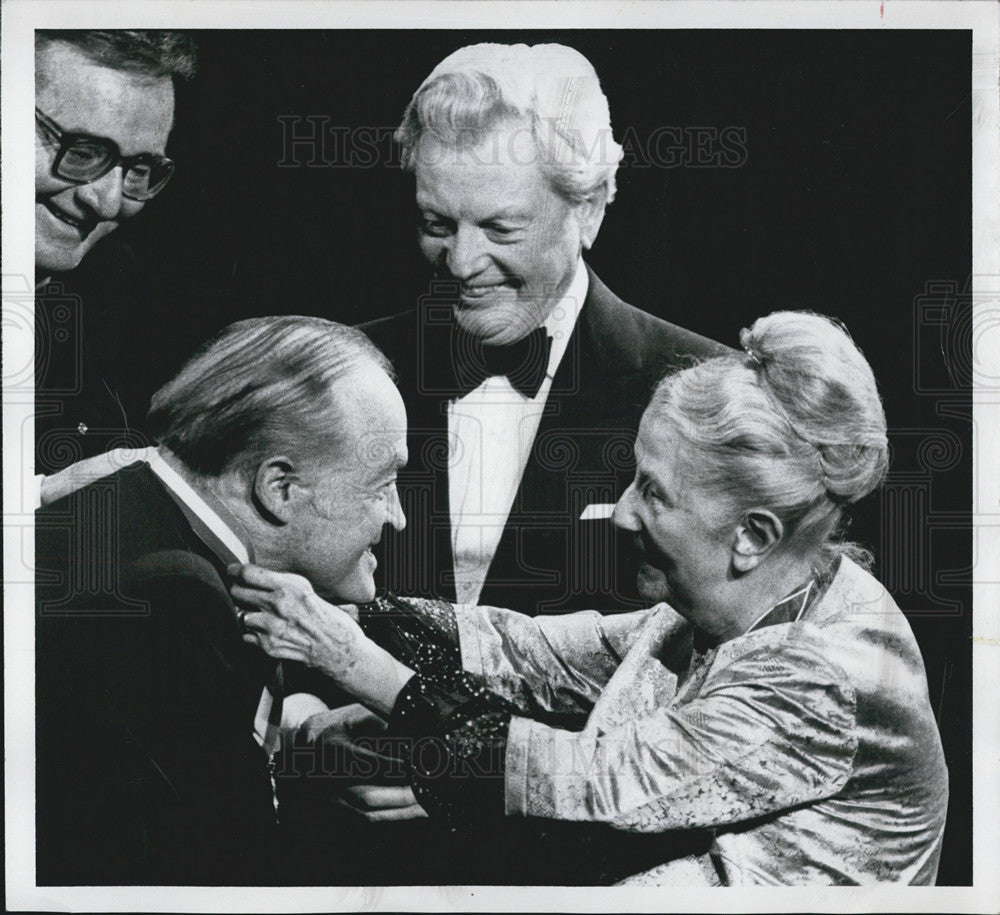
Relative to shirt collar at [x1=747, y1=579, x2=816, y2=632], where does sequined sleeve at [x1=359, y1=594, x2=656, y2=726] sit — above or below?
below

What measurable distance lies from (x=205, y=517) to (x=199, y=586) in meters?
0.15

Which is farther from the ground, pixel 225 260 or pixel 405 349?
pixel 225 260

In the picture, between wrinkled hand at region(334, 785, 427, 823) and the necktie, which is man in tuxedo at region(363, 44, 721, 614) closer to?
the necktie

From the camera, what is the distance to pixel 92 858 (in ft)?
6.89

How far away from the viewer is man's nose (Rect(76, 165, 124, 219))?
2.08 meters

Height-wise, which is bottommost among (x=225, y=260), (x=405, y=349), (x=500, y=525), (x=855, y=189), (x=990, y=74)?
(x=500, y=525)

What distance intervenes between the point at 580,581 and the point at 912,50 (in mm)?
1434

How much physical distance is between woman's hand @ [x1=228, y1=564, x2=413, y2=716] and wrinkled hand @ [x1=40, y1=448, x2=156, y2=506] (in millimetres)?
346

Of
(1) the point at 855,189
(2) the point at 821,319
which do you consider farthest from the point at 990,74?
(2) the point at 821,319

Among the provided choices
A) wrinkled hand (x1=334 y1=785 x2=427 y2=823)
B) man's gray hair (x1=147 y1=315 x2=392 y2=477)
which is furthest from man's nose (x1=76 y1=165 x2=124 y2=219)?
wrinkled hand (x1=334 y1=785 x2=427 y2=823)

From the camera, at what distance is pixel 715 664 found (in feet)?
6.61

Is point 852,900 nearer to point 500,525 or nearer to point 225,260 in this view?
point 500,525

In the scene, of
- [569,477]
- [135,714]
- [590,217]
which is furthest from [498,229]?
[135,714]

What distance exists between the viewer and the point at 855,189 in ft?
6.83
